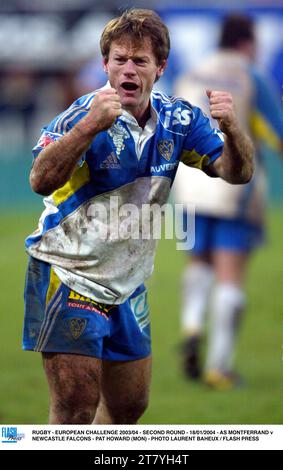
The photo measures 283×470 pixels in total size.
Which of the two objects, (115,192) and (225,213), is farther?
(225,213)

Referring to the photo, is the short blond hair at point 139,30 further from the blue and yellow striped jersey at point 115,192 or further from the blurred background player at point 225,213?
the blurred background player at point 225,213

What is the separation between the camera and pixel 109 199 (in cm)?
420

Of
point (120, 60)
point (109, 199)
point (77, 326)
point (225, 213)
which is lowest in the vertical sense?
point (77, 326)

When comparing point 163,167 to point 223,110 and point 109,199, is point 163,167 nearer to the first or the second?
point 109,199

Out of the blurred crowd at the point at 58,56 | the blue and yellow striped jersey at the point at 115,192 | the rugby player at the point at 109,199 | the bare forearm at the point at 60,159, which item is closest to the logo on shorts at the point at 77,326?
the rugby player at the point at 109,199

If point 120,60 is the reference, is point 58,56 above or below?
above

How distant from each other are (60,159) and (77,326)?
68 cm

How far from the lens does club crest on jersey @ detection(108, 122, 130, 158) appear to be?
4117mm

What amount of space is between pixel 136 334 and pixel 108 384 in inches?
10.0

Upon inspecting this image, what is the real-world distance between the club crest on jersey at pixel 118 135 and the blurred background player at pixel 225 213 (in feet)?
11.4

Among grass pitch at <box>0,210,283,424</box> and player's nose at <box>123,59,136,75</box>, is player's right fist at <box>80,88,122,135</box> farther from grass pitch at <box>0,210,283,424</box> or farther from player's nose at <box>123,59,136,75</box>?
grass pitch at <box>0,210,283,424</box>

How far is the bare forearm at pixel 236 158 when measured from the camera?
13.5ft

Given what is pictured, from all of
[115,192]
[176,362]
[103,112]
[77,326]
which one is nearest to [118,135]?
[115,192]

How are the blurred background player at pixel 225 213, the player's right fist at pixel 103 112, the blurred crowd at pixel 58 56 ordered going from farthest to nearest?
the blurred crowd at pixel 58 56, the blurred background player at pixel 225 213, the player's right fist at pixel 103 112
